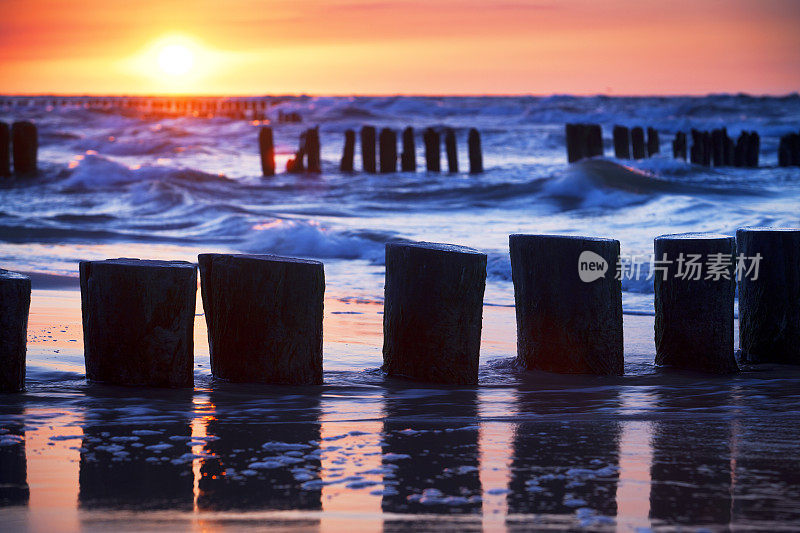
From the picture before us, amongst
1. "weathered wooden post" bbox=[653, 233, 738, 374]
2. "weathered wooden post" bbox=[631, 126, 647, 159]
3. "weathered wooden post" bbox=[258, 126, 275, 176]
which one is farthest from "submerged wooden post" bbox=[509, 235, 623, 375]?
"weathered wooden post" bbox=[631, 126, 647, 159]

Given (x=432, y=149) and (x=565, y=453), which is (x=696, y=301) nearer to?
(x=565, y=453)

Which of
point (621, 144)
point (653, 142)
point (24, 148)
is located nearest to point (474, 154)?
point (621, 144)

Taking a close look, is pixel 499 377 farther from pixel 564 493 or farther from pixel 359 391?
pixel 564 493

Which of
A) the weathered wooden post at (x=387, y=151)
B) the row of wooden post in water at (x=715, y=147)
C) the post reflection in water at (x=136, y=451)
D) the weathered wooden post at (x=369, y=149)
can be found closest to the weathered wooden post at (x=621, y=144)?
the row of wooden post in water at (x=715, y=147)

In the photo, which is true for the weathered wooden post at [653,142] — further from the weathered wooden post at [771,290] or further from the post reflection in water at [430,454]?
the post reflection in water at [430,454]

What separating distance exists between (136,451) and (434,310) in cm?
159

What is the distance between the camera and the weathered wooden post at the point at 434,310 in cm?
437

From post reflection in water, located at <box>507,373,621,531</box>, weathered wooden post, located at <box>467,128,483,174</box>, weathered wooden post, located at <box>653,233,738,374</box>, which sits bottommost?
post reflection in water, located at <box>507,373,621,531</box>

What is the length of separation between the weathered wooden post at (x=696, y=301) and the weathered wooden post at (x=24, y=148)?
2280 cm

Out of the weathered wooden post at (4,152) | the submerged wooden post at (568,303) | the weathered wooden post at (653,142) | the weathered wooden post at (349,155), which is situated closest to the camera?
the submerged wooden post at (568,303)

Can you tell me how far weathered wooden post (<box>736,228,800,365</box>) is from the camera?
4.96 m

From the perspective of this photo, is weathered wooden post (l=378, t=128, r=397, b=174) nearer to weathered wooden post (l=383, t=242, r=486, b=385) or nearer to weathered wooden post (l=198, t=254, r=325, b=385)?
weathered wooden post (l=383, t=242, r=486, b=385)

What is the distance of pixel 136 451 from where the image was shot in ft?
10.6

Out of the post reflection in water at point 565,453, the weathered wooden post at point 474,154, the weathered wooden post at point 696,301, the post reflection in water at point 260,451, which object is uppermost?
the weathered wooden post at point 474,154
